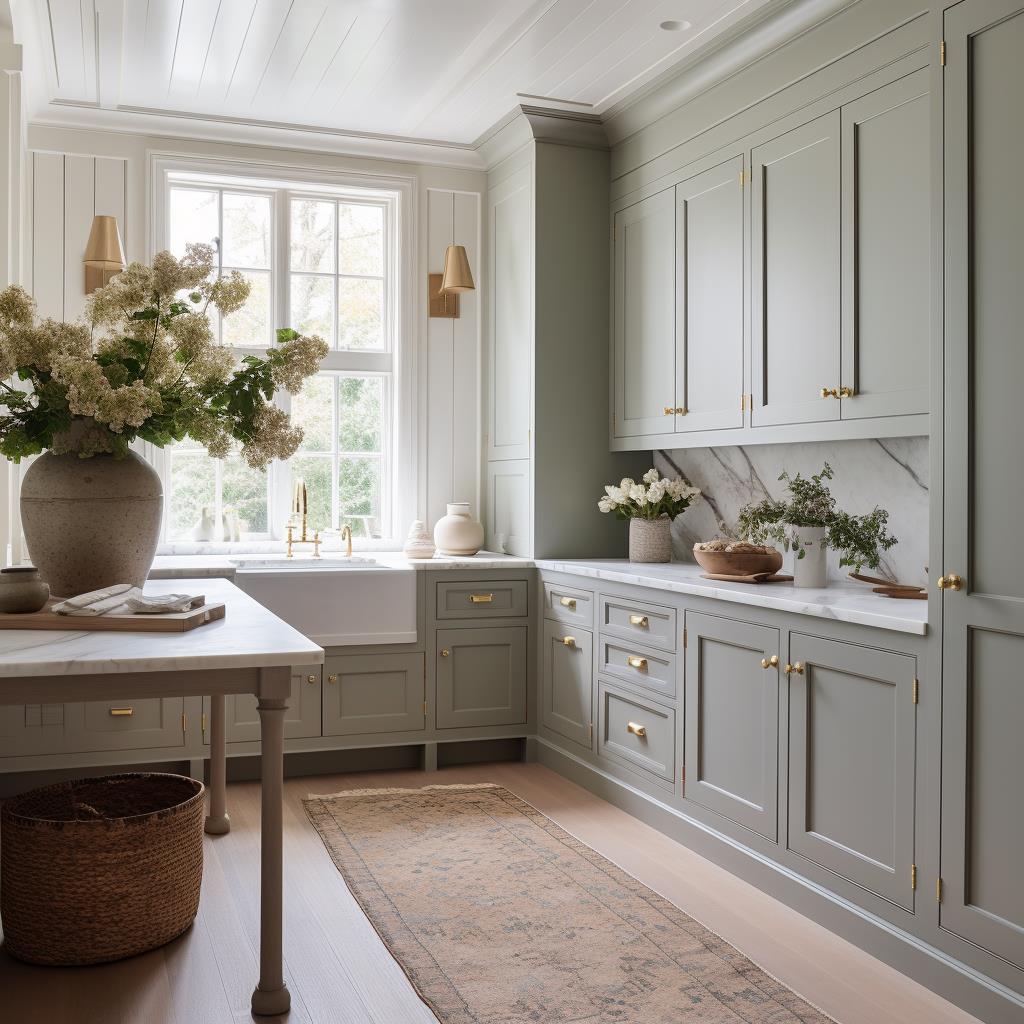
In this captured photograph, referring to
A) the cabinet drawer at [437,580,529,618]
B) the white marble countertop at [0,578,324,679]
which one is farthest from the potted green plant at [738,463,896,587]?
the white marble countertop at [0,578,324,679]

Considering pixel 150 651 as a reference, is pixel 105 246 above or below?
Result: above

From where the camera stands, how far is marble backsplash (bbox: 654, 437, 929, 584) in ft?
10.9

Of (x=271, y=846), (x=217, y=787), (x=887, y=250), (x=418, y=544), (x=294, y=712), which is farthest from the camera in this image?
(x=418, y=544)

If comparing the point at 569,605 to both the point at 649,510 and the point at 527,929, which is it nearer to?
the point at 649,510

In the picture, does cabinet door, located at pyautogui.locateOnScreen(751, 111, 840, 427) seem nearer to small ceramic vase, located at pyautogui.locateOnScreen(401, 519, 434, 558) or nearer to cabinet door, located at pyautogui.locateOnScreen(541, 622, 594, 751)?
cabinet door, located at pyautogui.locateOnScreen(541, 622, 594, 751)

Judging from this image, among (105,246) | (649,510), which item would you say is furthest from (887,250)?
(105,246)

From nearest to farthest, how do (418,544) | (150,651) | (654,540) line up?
1. (150,651)
2. (654,540)
3. (418,544)

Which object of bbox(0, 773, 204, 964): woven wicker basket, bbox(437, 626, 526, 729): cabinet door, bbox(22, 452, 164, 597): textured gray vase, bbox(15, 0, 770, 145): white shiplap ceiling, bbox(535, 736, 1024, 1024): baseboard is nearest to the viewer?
bbox(535, 736, 1024, 1024): baseboard

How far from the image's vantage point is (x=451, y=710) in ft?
14.7

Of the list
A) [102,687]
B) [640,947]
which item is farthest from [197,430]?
[640,947]

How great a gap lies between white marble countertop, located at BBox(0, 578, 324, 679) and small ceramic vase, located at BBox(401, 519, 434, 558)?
2189 millimetres

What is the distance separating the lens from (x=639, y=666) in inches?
148

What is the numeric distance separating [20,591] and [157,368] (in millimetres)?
624

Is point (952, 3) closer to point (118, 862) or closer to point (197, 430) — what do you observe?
point (197, 430)
